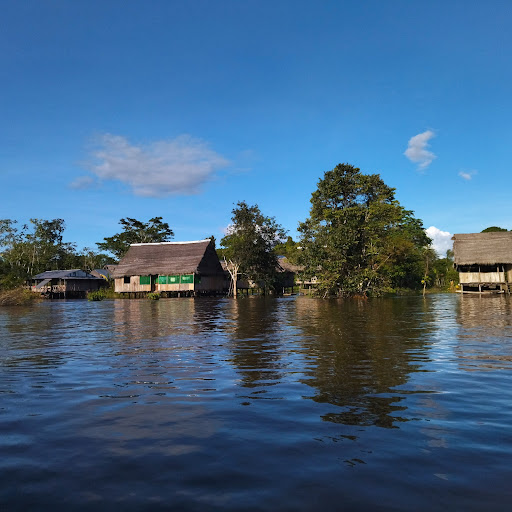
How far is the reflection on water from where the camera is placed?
111 inches

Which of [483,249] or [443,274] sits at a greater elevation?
[483,249]

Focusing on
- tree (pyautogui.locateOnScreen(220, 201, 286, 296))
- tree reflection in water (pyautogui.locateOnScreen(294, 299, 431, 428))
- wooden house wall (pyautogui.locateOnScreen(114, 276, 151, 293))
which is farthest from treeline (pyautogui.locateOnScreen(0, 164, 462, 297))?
tree reflection in water (pyautogui.locateOnScreen(294, 299, 431, 428))

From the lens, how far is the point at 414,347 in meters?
9.02

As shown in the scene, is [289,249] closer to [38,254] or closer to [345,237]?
[345,237]

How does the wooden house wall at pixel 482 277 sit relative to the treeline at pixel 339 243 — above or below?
below

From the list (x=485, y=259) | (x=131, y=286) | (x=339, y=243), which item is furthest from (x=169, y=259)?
(x=485, y=259)

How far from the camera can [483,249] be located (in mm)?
37375

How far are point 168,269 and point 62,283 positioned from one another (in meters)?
20.5

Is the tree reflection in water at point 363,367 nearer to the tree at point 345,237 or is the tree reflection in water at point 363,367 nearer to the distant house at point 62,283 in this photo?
the tree at point 345,237

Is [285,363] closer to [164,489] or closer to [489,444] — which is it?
[489,444]

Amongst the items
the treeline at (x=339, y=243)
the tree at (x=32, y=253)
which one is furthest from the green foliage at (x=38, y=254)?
the treeline at (x=339, y=243)

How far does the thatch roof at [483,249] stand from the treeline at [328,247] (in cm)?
522

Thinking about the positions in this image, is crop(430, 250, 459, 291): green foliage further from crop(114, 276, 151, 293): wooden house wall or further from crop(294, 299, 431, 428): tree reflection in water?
crop(294, 299, 431, 428): tree reflection in water

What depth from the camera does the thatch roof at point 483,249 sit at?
36.4 meters
